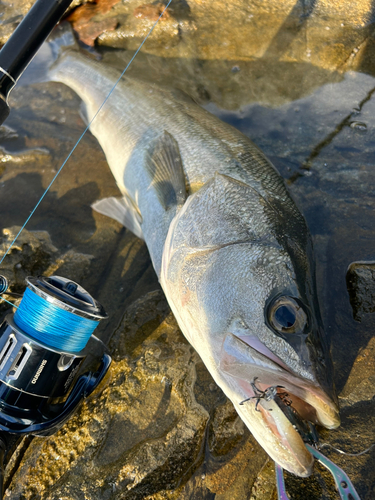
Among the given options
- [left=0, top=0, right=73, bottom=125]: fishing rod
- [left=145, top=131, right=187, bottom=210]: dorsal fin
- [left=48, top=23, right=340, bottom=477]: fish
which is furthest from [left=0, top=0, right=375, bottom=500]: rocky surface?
[left=0, top=0, right=73, bottom=125]: fishing rod

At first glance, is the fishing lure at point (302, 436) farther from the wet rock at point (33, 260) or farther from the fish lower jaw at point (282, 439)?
the wet rock at point (33, 260)

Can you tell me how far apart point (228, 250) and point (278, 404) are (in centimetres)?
88

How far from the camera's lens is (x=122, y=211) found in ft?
10.5

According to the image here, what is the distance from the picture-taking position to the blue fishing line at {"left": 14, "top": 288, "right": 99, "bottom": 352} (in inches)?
81.8

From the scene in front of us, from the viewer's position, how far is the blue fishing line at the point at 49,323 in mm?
2078

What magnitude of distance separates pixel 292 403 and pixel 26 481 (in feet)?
5.68

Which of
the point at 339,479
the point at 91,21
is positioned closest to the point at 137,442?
the point at 339,479

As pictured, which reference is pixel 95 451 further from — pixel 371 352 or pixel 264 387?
pixel 371 352

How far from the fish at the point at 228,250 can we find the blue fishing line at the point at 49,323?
661 mm

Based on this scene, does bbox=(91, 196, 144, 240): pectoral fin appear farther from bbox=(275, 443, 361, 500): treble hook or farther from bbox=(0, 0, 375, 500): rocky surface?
bbox=(275, 443, 361, 500): treble hook

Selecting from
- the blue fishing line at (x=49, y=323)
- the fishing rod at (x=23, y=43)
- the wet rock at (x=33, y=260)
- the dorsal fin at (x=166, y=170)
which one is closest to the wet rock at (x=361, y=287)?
the dorsal fin at (x=166, y=170)

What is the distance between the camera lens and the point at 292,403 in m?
1.69

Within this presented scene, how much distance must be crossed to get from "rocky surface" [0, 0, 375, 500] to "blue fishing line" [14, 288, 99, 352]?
0.50 m

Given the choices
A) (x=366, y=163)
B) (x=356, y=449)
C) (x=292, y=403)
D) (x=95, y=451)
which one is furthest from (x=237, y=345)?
(x=366, y=163)
